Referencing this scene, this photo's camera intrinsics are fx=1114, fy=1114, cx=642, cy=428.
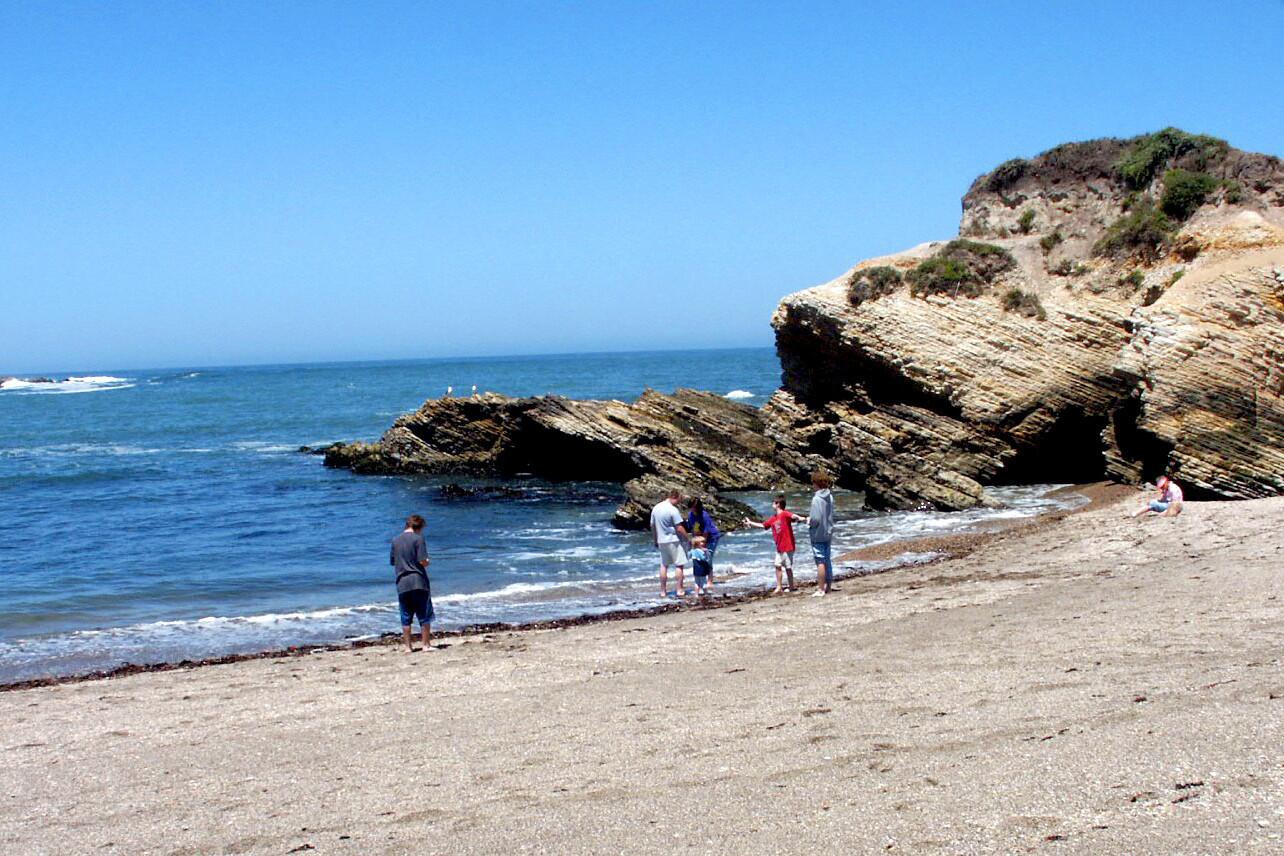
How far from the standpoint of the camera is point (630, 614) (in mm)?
→ 14938

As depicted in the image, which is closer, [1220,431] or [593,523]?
[1220,431]

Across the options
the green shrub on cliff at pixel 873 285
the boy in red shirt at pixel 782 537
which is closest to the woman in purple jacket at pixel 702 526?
the boy in red shirt at pixel 782 537

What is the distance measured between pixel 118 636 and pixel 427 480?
18.9 meters

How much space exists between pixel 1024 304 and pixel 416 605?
19145 mm

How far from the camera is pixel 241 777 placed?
25.6 ft

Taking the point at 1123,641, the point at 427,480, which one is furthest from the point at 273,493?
the point at 1123,641

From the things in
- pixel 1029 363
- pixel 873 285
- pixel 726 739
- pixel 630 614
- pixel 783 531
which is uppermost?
pixel 873 285

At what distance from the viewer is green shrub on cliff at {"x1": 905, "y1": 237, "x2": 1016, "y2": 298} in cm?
2780

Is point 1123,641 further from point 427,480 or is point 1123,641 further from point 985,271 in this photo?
point 427,480

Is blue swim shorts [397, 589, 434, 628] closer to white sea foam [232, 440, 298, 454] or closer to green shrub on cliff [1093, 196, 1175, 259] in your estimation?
green shrub on cliff [1093, 196, 1175, 259]

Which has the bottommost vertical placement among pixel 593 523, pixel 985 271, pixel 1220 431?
pixel 593 523

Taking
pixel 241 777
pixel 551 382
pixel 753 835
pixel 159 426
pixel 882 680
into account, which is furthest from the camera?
pixel 551 382

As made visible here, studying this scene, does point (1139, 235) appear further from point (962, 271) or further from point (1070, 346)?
point (962, 271)

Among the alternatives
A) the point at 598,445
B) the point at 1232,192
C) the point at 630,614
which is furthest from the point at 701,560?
the point at 1232,192
